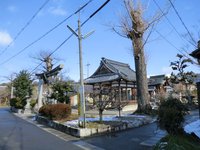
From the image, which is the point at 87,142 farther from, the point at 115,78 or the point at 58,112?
the point at 115,78

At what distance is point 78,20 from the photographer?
15.5 metres

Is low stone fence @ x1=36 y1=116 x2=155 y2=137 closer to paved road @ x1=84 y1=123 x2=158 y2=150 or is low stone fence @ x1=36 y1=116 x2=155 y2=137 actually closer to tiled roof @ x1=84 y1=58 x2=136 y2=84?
paved road @ x1=84 y1=123 x2=158 y2=150

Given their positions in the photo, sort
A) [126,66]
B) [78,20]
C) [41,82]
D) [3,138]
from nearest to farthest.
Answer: [3,138] → [78,20] → [41,82] → [126,66]

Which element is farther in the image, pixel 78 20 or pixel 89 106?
pixel 89 106

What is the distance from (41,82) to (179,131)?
19.4 m

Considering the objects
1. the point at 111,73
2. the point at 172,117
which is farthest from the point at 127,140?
the point at 111,73

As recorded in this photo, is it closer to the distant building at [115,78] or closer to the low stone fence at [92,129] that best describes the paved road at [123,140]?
the low stone fence at [92,129]

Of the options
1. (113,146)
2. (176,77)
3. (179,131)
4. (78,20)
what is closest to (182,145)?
(179,131)

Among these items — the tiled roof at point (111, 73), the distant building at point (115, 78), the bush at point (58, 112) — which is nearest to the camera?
the bush at point (58, 112)

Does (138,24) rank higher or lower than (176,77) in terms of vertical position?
higher

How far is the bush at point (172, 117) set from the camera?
33.3 ft

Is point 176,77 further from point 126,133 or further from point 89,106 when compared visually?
point 126,133

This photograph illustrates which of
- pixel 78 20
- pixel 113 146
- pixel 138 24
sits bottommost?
pixel 113 146

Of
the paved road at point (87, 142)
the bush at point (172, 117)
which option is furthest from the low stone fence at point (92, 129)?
the bush at point (172, 117)
